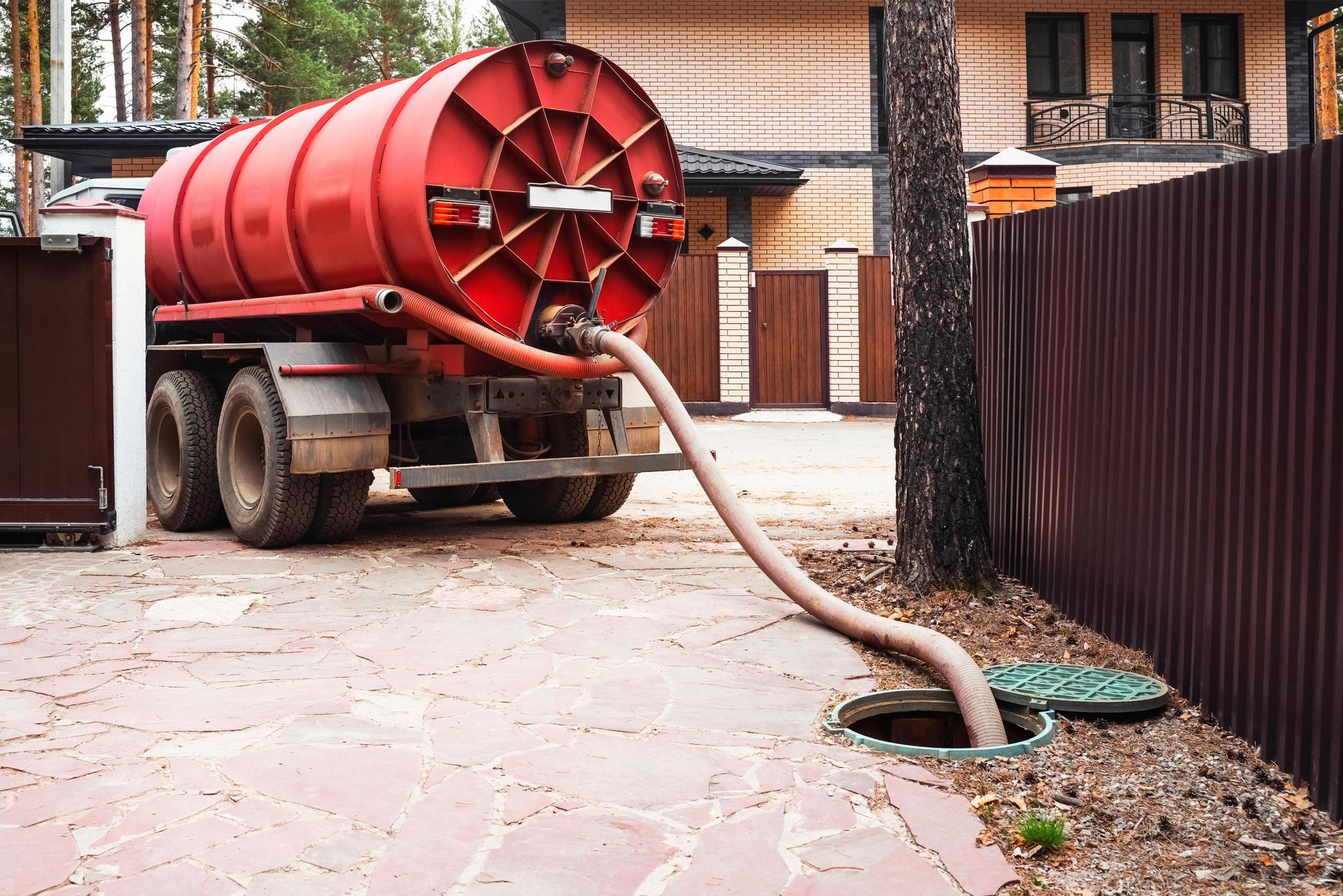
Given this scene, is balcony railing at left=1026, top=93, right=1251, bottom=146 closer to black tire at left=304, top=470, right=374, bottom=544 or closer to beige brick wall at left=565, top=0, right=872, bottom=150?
beige brick wall at left=565, top=0, right=872, bottom=150

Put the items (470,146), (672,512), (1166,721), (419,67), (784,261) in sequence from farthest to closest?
(419,67)
(784,261)
(672,512)
(470,146)
(1166,721)

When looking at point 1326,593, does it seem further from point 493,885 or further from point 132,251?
point 132,251

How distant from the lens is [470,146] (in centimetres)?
724

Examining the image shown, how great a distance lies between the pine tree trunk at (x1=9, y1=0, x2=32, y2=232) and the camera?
117 feet

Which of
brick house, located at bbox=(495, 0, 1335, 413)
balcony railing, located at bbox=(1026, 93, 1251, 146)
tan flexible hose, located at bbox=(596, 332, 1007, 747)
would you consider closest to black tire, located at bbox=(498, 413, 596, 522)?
tan flexible hose, located at bbox=(596, 332, 1007, 747)

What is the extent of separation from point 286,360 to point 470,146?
5.40 ft

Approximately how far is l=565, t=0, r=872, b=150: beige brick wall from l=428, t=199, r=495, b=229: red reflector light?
55.6 feet

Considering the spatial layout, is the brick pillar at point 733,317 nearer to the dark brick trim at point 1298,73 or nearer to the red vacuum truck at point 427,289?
the red vacuum truck at point 427,289

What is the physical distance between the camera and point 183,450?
869 centimetres

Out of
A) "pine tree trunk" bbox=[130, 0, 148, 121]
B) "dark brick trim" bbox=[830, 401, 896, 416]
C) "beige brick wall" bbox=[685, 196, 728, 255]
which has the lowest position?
"dark brick trim" bbox=[830, 401, 896, 416]

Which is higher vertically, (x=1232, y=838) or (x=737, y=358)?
(x=737, y=358)

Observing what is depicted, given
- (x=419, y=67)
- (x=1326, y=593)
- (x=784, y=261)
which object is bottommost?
(x=1326, y=593)

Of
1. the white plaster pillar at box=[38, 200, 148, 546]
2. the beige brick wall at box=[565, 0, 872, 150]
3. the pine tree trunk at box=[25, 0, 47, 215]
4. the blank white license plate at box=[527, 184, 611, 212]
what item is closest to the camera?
the blank white license plate at box=[527, 184, 611, 212]

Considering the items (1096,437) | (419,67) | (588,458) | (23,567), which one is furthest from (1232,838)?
(419,67)
